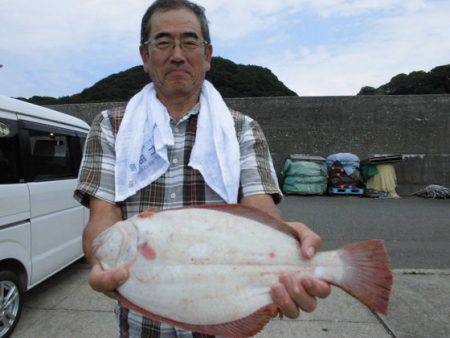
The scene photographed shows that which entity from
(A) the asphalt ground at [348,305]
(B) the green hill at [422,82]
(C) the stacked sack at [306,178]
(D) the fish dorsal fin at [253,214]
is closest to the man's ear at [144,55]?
(D) the fish dorsal fin at [253,214]

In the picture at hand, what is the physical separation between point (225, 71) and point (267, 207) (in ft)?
84.7

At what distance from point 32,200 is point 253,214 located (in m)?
3.35

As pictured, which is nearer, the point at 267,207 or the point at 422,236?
the point at 267,207

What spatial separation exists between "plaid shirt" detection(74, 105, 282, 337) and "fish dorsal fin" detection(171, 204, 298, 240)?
282 millimetres

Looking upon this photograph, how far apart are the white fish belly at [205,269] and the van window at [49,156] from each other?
3236 mm

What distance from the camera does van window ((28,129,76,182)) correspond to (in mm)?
4090

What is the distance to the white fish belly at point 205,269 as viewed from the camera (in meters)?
1.24

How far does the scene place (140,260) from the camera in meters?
1.25

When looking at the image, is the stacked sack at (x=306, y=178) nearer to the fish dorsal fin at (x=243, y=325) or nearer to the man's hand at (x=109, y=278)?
the fish dorsal fin at (x=243, y=325)

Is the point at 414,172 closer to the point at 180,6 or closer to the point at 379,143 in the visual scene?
the point at 379,143

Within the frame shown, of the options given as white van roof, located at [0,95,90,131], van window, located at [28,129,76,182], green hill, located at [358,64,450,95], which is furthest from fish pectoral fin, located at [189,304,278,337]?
green hill, located at [358,64,450,95]

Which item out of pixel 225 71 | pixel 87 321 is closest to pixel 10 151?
pixel 87 321

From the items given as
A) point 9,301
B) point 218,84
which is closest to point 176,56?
point 9,301

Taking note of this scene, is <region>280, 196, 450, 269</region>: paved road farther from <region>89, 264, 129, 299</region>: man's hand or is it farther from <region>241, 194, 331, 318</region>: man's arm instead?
<region>89, 264, 129, 299</region>: man's hand
